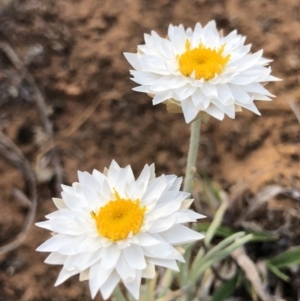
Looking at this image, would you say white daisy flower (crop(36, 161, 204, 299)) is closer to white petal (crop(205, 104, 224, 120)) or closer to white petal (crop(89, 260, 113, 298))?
white petal (crop(89, 260, 113, 298))

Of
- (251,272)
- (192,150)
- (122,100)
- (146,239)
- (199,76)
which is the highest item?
(122,100)

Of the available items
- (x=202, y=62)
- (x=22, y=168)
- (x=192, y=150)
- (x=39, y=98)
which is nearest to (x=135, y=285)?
(x=192, y=150)

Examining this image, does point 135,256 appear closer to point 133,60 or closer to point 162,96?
point 162,96

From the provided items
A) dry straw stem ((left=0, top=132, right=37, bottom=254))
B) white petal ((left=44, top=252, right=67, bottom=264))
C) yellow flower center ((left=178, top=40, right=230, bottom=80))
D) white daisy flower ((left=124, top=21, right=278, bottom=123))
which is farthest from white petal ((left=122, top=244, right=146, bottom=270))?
dry straw stem ((left=0, top=132, right=37, bottom=254))

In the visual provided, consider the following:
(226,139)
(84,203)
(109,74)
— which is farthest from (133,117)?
(84,203)

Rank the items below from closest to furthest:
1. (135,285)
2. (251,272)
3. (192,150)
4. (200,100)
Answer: (135,285)
(200,100)
(192,150)
(251,272)

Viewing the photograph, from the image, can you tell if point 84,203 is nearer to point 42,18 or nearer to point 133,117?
point 133,117
